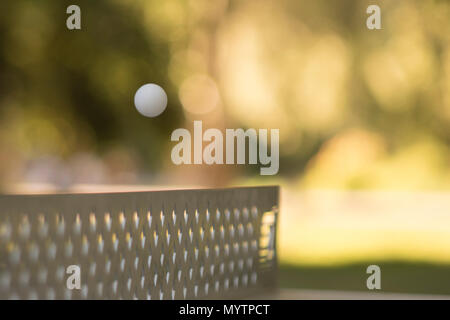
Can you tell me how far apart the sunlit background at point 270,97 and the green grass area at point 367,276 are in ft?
5.38

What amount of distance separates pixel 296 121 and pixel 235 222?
9324 millimetres

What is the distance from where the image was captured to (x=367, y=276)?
12.4 metres

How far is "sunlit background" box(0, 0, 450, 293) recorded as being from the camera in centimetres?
1595

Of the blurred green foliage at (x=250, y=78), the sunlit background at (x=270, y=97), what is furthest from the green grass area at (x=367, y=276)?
the blurred green foliage at (x=250, y=78)

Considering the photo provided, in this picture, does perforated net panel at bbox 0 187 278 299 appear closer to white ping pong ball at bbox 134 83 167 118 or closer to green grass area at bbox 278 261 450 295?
green grass area at bbox 278 261 450 295

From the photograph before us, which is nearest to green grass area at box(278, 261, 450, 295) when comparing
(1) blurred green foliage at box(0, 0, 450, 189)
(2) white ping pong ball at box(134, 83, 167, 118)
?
(2) white ping pong ball at box(134, 83, 167, 118)

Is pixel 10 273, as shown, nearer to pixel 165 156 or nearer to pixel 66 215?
pixel 66 215

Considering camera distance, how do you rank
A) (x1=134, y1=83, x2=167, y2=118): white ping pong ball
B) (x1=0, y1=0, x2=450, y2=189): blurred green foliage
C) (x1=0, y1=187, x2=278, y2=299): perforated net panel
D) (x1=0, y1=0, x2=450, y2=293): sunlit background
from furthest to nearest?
(x1=0, y1=0, x2=450, y2=189): blurred green foliage, (x1=0, y1=0, x2=450, y2=293): sunlit background, (x1=134, y1=83, x2=167, y2=118): white ping pong ball, (x1=0, y1=187, x2=278, y2=299): perforated net panel

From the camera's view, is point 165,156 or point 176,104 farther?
point 165,156

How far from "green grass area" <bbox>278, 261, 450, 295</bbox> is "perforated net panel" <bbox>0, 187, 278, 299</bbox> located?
3052 millimetres

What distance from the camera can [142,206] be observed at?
682 centimetres

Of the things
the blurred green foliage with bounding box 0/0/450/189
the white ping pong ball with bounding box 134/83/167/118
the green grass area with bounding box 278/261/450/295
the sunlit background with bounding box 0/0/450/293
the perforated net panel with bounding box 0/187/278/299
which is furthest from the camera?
the blurred green foliage with bounding box 0/0/450/189

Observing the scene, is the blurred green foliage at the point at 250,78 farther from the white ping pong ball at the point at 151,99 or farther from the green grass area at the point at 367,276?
the green grass area at the point at 367,276

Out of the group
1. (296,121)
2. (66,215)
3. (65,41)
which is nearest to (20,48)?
(65,41)
